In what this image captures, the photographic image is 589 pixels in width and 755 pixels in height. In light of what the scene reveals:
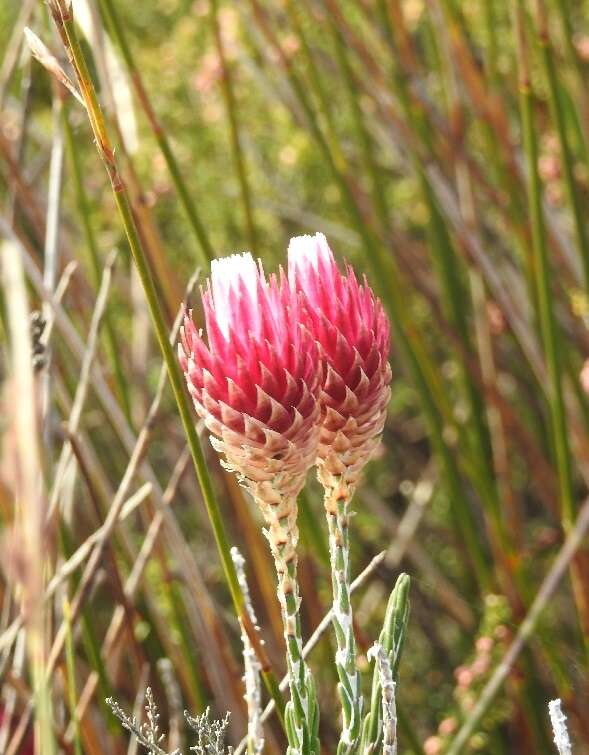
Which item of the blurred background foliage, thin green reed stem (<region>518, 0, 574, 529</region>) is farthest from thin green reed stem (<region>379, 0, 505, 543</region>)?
thin green reed stem (<region>518, 0, 574, 529</region>)

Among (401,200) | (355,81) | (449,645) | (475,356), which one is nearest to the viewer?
(355,81)

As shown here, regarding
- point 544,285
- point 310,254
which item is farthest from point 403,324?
point 310,254

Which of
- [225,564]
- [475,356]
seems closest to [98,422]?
[475,356]

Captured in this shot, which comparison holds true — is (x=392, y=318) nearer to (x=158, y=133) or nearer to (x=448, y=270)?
(x=448, y=270)

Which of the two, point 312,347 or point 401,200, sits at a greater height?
point 401,200

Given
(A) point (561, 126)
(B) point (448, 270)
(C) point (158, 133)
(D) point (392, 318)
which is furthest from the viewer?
(B) point (448, 270)

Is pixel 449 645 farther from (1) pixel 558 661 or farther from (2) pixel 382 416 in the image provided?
(2) pixel 382 416

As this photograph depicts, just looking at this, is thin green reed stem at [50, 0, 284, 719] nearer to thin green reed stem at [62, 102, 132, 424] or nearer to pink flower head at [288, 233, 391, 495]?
pink flower head at [288, 233, 391, 495]
